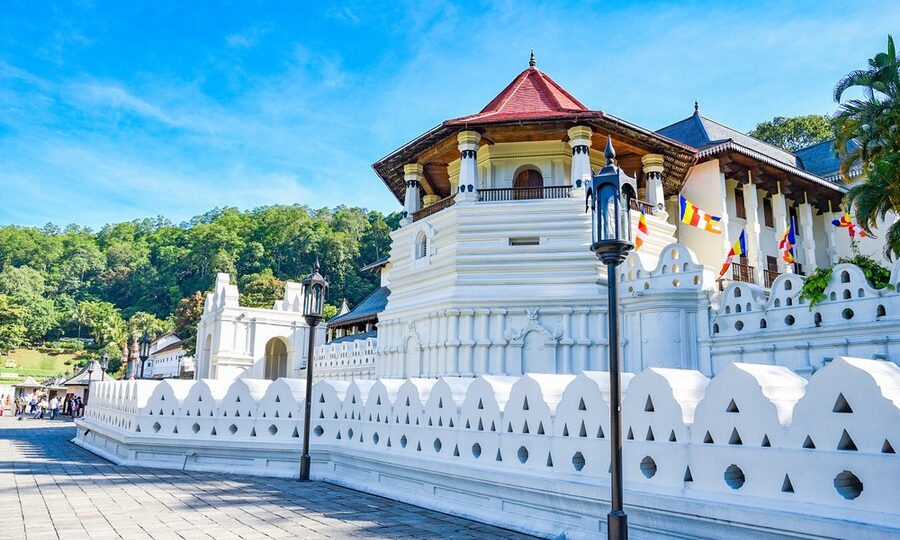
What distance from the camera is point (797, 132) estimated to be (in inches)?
1724

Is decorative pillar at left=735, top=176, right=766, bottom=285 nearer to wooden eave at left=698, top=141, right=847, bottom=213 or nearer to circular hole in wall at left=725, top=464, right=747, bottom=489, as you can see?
wooden eave at left=698, top=141, right=847, bottom=213

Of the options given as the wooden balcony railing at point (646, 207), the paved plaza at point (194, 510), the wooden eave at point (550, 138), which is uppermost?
the wooden eave at point (550, 138)

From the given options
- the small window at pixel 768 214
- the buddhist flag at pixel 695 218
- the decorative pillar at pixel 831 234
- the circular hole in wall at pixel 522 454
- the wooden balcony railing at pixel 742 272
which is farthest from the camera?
the decorative pillar at pixel 831 234

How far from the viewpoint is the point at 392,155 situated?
22172mm

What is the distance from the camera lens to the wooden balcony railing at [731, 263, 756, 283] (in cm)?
2255

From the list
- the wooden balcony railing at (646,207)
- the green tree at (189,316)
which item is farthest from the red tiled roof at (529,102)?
the green tree at (189,316)

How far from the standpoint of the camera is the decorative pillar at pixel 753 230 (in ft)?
77.6

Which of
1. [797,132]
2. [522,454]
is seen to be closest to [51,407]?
[522,454]

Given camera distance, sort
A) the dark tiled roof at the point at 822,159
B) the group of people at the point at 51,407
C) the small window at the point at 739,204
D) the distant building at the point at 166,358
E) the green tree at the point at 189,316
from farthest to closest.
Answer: the green tree at the point at 189,316 < the distant building at the point at 166,358 < the group of people at the point at 51,407 < the dark tiled roof at the point at 822,159 < the small window at the point at 739,204

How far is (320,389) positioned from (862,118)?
13532 millimetres

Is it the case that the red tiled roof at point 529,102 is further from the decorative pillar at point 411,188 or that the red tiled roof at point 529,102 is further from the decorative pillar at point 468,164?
the decorative pillar at point 411,188

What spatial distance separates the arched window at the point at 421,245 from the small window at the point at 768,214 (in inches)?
538

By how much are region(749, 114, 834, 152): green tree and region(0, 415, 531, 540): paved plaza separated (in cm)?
4258

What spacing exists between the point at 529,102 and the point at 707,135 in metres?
8.97
